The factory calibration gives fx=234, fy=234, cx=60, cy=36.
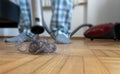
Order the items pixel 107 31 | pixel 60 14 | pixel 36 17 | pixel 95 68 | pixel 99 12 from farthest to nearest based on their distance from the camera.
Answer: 1. pixel 99 12
2. pixel 107 31
3. pixel 60 14
4. pixel 36 17
5. pixel 95 68

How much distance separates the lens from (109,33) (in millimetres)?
2459

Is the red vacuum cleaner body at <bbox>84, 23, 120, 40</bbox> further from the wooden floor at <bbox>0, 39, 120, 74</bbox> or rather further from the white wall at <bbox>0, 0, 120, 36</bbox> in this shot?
the wooden floor at <bbox>0, 39, 120, 74</bbox>

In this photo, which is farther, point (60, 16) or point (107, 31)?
point (107, 31)

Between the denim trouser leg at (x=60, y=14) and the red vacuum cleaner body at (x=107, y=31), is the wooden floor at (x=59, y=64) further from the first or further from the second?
the red vacuum cleaner body at (x=107, y=31)

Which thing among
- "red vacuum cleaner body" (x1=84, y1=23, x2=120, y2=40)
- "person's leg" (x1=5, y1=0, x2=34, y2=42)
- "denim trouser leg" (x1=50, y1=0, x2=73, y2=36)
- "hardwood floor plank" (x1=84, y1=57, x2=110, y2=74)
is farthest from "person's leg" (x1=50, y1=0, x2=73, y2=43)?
"hardwood floor plank" (x1=84, y1=57, x2=110, y2=74)

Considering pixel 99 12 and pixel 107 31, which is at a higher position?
pixel 99 12

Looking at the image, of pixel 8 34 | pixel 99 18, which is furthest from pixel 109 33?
pixel 8 34

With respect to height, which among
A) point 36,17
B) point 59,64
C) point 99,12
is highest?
point 99,12

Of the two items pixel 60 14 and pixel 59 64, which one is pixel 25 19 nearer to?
pixel 60 14

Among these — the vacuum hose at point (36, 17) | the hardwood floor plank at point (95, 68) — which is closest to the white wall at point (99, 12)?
the vacuum hose at point (36, 17)

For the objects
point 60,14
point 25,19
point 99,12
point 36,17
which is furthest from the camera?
point 99,12

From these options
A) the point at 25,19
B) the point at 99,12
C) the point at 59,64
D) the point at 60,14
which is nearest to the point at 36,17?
the point at 59,64

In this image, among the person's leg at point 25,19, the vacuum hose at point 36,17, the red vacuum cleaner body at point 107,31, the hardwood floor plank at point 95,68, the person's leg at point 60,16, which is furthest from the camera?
the red vacuum cleaner body at point 107,31

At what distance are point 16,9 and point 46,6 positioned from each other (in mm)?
2335
